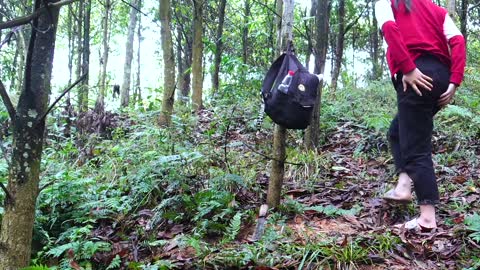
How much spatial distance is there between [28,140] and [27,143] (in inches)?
0.7

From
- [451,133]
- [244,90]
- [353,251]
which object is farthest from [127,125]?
[353,251]

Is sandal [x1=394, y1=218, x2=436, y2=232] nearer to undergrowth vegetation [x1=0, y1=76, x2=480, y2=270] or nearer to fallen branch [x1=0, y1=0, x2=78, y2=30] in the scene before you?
undergrowth vegetation [x1=0, y1=76, x2=480, y2=270]

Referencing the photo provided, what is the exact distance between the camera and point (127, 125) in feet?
24.3

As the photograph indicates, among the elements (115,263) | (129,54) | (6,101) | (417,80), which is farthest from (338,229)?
(129,54)

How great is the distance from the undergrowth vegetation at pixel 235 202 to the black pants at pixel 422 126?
1.15 ft

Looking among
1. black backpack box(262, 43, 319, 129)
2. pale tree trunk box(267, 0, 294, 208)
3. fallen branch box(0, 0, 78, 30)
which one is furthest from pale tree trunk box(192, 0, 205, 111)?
fallen branch box(0, 0, 78, 30)

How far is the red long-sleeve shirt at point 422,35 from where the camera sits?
318 centimetres

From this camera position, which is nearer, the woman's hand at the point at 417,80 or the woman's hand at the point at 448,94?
the woman's hand at the point at 417,80

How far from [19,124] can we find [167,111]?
4512 mm

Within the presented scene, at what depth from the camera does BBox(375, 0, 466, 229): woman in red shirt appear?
3.20 meters

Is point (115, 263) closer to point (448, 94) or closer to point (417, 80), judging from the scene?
point (417, 80)

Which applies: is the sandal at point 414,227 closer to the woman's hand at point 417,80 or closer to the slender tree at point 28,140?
the woman's hand at point 417,80

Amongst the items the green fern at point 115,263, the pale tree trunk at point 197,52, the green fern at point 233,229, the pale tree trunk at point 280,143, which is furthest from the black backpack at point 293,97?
the pale tree trunk at point 197,52

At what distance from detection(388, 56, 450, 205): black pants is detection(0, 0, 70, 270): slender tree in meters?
2.37
